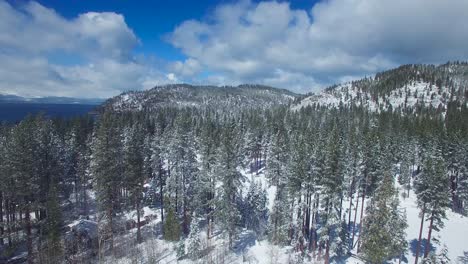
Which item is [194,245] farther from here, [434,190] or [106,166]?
[434,190]

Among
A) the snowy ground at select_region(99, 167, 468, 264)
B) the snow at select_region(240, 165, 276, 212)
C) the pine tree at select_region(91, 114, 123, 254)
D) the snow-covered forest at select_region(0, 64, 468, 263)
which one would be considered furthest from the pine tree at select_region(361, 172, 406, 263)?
the pine tree at select_region(91, 114, 123, 254)

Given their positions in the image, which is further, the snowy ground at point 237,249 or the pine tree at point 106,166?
the snowy ground at point 237,249

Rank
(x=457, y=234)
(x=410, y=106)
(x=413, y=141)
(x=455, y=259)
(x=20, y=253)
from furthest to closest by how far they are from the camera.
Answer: (x=410, y=106) < (x=413, y=141) < (x=457, y=234) < (x=455, y=259) < (x=20, y=253)

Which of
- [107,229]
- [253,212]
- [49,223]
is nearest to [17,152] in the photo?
[49,223]

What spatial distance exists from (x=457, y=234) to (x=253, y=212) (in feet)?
111

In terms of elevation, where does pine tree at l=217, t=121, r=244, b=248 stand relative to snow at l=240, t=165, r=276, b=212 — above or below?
above

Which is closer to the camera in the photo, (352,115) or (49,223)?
(49,223)

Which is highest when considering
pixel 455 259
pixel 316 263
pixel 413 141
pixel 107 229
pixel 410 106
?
pixel 410 106

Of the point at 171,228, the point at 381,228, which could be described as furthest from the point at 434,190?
the point at 171,228

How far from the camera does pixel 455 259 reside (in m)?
39.7

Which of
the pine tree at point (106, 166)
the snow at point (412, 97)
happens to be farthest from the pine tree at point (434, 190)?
the snow at point (412, 97)

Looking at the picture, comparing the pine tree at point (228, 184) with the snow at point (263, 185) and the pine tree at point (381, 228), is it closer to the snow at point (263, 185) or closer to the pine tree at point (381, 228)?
the pine tree at point (381, 228)

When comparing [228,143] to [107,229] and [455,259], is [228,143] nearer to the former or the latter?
[107,229]

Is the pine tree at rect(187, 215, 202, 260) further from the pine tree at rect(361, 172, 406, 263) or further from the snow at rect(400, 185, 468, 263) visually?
the snow at rect(400, 185, 468, 263)
